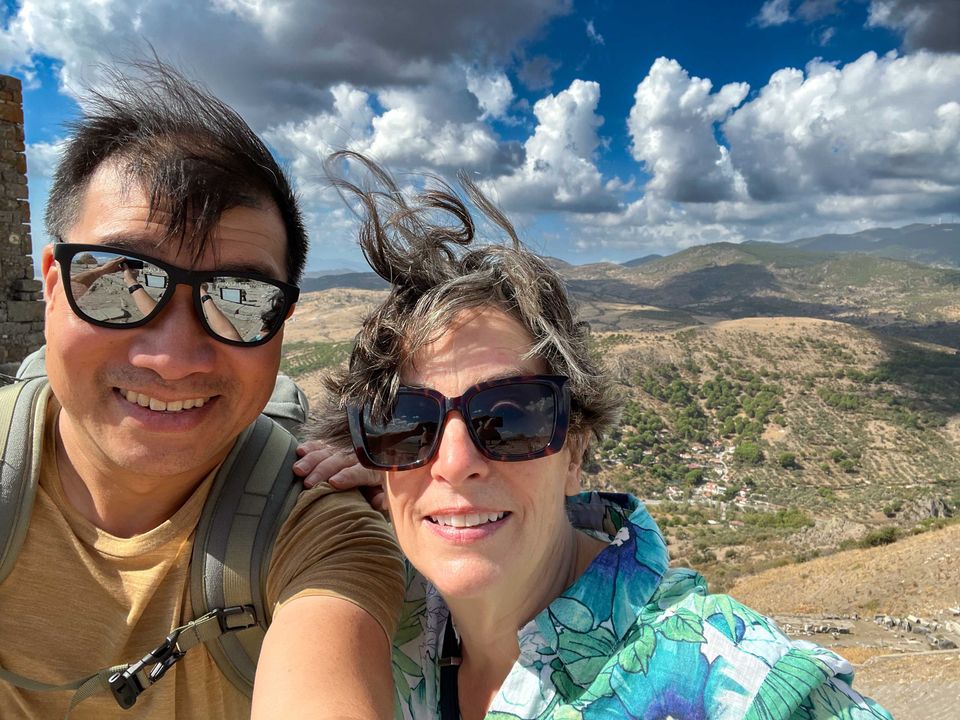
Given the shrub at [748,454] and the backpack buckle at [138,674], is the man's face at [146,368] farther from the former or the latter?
the shrub at [748,454]

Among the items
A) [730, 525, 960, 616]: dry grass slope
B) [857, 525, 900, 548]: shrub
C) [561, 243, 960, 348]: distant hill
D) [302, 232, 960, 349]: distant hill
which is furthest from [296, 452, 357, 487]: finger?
[561, 243, 960, 348]: distant hill

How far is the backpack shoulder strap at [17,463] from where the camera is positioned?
6.63 feet

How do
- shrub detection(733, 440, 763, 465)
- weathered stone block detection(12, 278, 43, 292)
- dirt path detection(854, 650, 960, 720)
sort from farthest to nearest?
shrub detection(733, 440, 763, 465) → dirt path detection(854, 650, 960, 720) → weathered stone block detection(12, 278, 43, 292)

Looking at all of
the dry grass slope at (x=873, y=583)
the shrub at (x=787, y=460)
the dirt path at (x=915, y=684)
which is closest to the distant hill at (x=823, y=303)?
the shrub at (x=787, y=460)

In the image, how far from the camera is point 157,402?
81.2 inches

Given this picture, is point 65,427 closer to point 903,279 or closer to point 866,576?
point 866,576

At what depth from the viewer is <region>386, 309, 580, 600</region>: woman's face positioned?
1.93 meters

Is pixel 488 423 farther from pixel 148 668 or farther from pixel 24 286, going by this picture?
pixel 24 286

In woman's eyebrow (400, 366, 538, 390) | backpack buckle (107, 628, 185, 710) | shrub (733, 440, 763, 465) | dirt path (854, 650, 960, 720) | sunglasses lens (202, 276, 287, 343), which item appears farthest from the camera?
shrub (733, 440, 763, 465)

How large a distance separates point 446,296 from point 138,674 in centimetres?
144

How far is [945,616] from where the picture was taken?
18578 millimetres

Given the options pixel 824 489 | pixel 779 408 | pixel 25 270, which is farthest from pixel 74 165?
pixel 779 408

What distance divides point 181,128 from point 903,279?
22474 cm

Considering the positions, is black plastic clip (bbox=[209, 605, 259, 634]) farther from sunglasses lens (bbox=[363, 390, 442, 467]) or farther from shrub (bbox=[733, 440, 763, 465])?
shrub (bbox=[733, 440, 763, 465])
